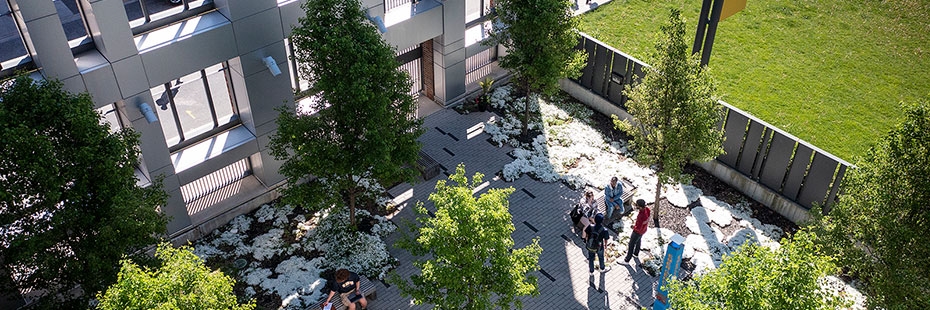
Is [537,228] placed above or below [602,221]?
below

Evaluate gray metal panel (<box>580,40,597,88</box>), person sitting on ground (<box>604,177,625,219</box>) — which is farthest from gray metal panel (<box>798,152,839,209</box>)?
gray metal panel (<box>580,40,597,88</box>)

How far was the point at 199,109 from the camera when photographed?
71.1 feet

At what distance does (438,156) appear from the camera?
25.3 meters

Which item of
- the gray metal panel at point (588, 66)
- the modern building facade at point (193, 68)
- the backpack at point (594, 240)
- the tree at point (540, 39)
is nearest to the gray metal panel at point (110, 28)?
the modern building facade at point (193, 68)

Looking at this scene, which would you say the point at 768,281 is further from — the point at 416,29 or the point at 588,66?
the point at 588,66

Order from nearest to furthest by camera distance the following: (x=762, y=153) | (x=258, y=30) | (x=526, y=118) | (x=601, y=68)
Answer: (x=258, y=30) → (x=762, y=153) → (x=526, y=118) → (x=601, y=68)

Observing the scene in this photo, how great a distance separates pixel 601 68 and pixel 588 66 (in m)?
0.62

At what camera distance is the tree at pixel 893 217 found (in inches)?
592

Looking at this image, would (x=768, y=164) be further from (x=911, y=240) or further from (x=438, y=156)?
(x=438, y=156)

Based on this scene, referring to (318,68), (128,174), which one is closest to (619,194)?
(318,68)

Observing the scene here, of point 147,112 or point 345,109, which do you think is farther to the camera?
point 147,112

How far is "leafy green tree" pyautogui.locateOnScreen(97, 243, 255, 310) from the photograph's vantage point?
39.8 feet

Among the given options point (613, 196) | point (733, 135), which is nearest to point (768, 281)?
point (613, 196)

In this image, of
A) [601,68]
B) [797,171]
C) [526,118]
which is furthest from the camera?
[601,68]
